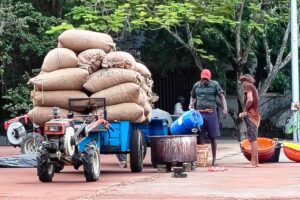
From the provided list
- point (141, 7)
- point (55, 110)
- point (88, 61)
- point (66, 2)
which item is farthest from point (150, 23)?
point (55, 110)

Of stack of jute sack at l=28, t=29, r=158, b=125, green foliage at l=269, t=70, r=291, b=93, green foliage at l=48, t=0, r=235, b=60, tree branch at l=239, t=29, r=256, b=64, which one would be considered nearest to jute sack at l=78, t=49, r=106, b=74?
stack of jute sack at l=28, t=29, r=158, b=125

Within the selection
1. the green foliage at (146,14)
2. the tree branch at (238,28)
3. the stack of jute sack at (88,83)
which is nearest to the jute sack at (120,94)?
the stack of jute sack at (88,83)

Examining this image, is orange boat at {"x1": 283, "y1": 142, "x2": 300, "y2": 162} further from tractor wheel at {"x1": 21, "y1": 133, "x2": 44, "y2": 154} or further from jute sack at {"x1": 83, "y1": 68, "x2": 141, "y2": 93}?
tractor wheel at {"x1": 21, "y1": 133, "x2": 44, "y2": 154}

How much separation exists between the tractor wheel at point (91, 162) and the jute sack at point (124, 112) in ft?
4.22

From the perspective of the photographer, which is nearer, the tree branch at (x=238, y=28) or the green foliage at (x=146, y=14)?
the green foliage at (x=146, y=14)

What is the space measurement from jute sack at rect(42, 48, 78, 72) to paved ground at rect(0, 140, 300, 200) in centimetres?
204

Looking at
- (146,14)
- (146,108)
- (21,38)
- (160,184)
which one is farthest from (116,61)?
(21,38)

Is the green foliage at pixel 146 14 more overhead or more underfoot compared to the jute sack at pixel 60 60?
more overhead

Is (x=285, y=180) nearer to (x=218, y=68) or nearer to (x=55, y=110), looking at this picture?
(x=55, y=110)

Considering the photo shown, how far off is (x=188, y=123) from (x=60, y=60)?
3025mm

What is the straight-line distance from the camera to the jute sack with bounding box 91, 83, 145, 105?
14.3 metres

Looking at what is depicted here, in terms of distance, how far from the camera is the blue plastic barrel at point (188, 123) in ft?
50.9

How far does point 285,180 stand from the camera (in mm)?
12883

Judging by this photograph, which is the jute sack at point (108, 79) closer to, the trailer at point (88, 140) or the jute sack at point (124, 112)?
the trailer at point (88, 140)
